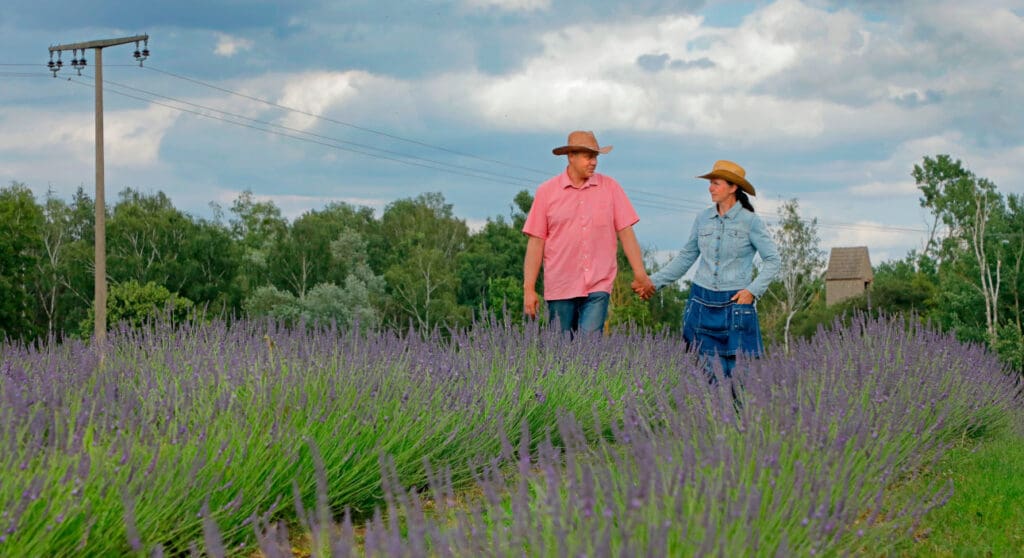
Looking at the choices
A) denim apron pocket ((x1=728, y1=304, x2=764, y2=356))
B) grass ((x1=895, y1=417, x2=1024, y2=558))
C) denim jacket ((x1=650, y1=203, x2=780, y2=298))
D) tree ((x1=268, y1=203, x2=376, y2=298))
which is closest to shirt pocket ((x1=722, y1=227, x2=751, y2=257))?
denim jacket ((x1=650, y1=203, x2=780, y2=298))

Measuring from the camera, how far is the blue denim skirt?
22.0ft

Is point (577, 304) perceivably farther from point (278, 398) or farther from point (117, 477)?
point (117, 477)

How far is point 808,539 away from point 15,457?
2.97 m

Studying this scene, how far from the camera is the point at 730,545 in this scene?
9.32 ft

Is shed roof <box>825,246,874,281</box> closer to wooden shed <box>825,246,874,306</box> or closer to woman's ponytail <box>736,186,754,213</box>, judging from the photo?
wooden shed <box>825,246,874,306</box>

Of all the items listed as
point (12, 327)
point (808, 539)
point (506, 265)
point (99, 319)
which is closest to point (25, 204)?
point (12, 327)

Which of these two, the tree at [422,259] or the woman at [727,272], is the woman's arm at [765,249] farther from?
the tree at [422,259]

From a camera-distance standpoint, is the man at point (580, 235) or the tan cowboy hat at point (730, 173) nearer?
the tan cowboy hat at point (730, 173)

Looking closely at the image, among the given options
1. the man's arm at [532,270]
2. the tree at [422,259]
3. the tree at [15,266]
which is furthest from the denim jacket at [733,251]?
the tree at [422,259]

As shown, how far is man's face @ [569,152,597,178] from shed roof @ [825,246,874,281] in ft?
223

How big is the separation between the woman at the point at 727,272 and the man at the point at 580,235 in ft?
1.94

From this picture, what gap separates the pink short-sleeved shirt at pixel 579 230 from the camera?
24.2ft

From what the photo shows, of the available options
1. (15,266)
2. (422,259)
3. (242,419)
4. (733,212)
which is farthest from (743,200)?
(422,259)

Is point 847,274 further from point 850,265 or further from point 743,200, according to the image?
point 743,200
